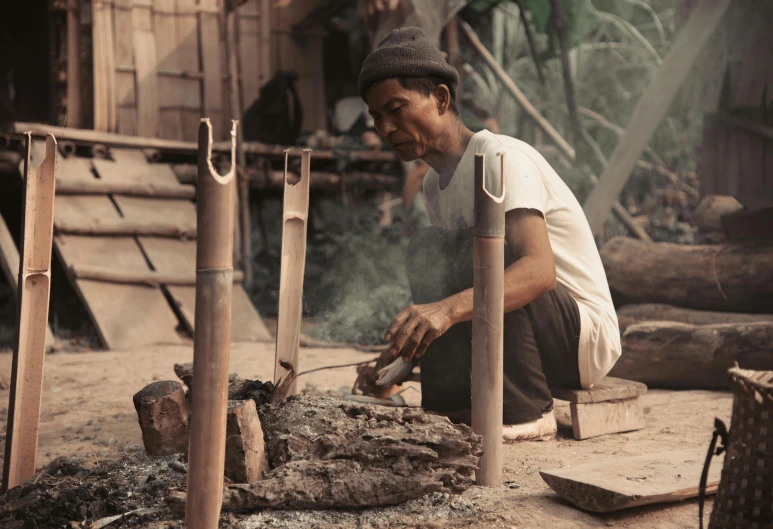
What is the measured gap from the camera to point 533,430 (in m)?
3.06

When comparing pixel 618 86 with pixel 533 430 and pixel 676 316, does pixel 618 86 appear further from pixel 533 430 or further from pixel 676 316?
pixel 533 430

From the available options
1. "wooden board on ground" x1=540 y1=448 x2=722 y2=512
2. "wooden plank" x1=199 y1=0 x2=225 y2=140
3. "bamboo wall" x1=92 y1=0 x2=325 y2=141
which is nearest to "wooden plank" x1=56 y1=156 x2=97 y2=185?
"bamboo wall" x1=92 y1=0 x2=325 y2=141

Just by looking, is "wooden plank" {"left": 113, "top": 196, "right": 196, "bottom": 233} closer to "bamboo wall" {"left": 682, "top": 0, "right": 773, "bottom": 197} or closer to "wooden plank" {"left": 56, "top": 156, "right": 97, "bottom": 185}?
"wooden plank" {"left": 56, "top": 156, "right": 97, "bottom": 185}

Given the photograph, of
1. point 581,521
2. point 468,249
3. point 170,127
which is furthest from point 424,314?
point 170,127

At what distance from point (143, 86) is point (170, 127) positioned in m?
0.47

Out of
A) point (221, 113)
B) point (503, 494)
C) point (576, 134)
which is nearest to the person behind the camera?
point (503, 494)

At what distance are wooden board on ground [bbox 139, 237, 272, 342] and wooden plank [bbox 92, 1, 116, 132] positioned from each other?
1.48 m

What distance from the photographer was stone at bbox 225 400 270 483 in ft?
7.15

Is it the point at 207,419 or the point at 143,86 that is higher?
the point at 143,86

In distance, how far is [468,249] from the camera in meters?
2.92

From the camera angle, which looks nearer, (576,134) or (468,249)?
(468,249)

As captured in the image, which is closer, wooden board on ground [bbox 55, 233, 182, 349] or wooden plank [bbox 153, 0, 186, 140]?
wooden board on ground [bbox 55, 233, 182, 349]

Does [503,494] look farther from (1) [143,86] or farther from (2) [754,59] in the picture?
(1) [143,86]

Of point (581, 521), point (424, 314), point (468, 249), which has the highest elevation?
point (468, 249)
